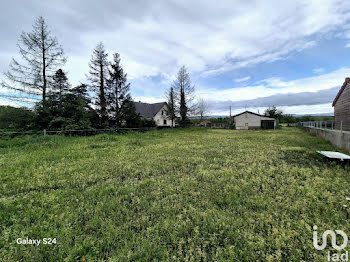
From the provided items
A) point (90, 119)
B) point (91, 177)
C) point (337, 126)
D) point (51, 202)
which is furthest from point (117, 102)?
point (337, 126)

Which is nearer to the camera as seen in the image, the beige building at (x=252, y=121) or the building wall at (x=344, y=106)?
the building wall at (x=344, y=106)

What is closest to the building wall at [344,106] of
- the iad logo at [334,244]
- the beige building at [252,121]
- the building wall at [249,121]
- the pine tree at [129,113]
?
the iad logo at [334,244]

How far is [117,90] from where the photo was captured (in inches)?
658

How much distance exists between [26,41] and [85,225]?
52.3 ft

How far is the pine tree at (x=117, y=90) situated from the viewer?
16.4 meters

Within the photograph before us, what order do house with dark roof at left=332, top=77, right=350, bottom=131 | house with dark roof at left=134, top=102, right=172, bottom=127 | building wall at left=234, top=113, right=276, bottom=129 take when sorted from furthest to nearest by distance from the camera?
1. house with dark roof at left=134, top=102, right=172, bottom=127
2. building wall at left=234, top=113, right=276, bottom=129
3. house with dark roof at left=332, top=77, right=350, bottom=131

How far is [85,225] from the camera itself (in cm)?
192

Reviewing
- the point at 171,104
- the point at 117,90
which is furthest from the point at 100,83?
the point at 171,104

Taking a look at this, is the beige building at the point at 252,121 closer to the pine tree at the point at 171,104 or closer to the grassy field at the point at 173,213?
the pine tree at the point at 171,104

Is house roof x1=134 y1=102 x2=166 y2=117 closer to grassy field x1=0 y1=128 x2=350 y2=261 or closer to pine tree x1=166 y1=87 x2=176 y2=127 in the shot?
pine tree x1=166 y1=87 x2=176 y2=127

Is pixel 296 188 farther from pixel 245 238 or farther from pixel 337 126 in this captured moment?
pixel 337 126

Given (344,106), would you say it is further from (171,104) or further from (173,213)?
(171,104)

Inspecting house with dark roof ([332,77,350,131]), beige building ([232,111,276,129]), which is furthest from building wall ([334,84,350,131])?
beige building ([232,111,276,129])

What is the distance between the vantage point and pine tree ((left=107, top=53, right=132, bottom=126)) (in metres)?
16.4
